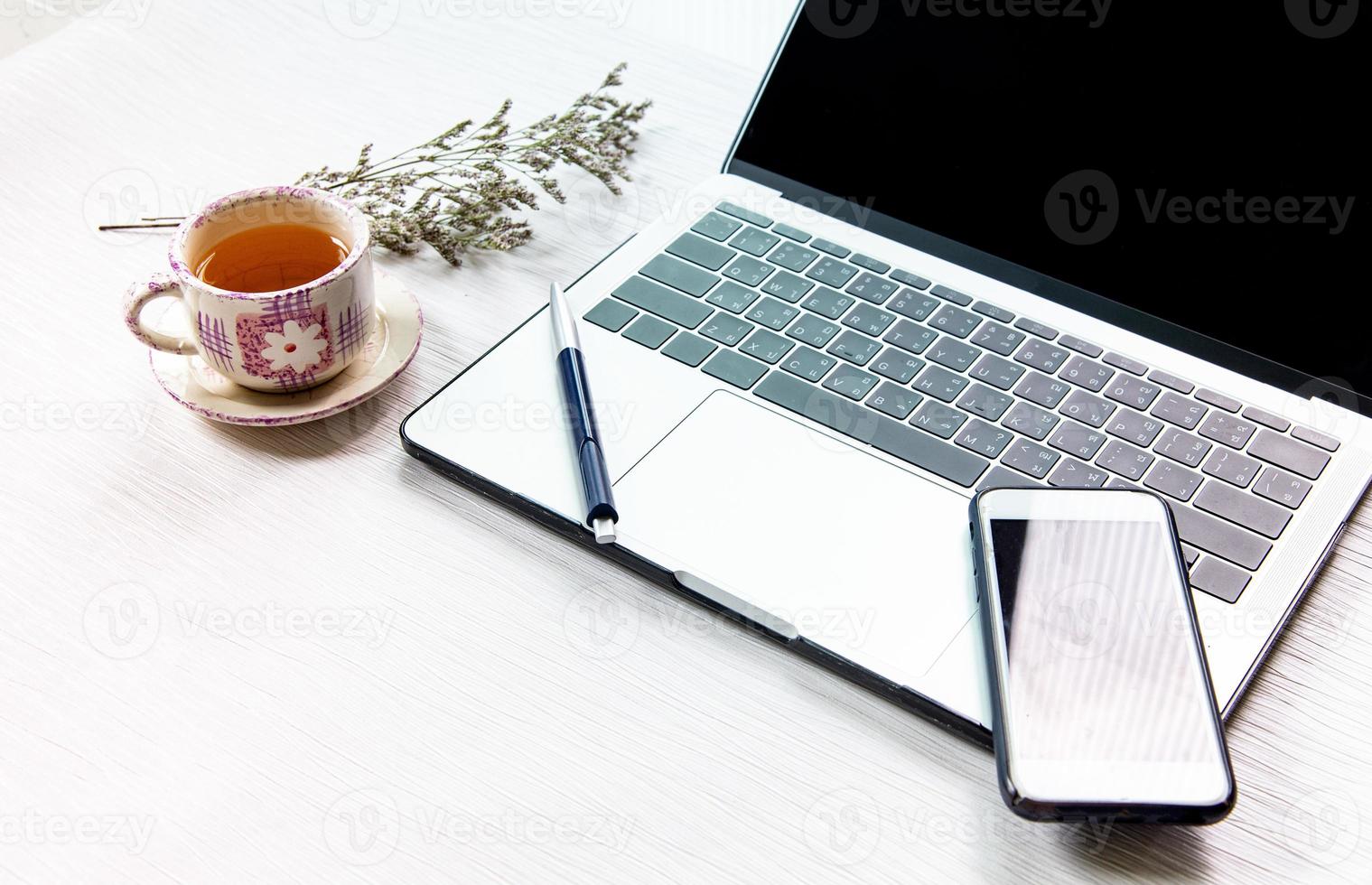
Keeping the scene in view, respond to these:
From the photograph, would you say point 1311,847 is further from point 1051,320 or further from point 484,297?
point 484,297

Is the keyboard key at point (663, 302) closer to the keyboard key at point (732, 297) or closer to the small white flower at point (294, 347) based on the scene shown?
the keyboard key at point (732, 297)

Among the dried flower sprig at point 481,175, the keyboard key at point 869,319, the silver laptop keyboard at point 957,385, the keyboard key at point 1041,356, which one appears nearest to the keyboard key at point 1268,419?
the silver laptop keyboard at point 957,385

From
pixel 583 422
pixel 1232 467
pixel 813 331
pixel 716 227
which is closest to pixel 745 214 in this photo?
pixel 716 227

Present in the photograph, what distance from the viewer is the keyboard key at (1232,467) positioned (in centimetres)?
58

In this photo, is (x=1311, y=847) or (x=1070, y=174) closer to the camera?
(x=1311, y=847)

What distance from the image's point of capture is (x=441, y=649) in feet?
1.72

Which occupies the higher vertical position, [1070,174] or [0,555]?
[1070,174]

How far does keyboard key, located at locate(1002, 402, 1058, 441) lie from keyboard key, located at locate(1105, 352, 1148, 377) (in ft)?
0.21

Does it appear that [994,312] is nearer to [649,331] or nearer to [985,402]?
[985,402]

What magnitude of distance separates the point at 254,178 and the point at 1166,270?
2.10 ft

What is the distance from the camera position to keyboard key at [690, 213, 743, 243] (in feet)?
2.41

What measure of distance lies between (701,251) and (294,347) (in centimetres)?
27

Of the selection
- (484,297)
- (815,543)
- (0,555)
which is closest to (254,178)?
(484,297)

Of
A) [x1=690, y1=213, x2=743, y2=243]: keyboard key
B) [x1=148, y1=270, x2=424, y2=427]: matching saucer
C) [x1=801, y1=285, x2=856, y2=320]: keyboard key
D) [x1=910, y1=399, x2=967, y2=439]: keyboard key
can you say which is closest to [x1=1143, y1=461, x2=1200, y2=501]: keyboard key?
[x1=910, y1=399, x2=967, y2=439]: keyboard key
